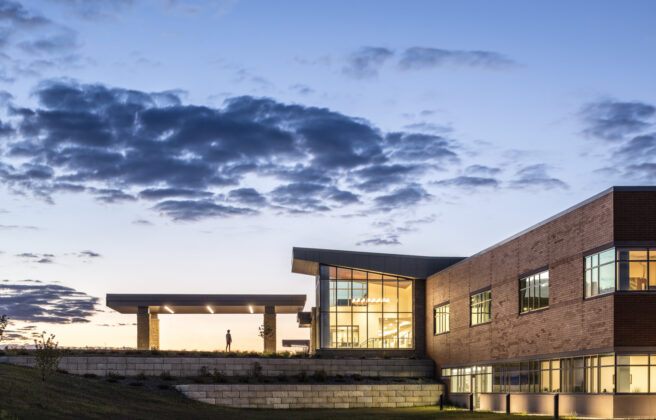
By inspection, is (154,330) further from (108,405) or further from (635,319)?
(635,319)

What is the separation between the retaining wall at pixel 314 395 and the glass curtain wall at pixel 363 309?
31.5ft

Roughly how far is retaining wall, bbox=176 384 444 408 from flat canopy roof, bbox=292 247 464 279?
1040 centimetres

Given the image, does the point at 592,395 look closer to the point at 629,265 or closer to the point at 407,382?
the point at 629,265


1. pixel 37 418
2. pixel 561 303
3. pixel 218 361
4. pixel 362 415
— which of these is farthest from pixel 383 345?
pixel 37 418

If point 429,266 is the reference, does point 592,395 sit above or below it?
below

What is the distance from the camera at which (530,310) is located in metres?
40.9

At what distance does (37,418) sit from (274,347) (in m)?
46.7

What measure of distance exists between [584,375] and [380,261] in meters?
28.3

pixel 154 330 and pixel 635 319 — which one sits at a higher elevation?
pixel 635 319

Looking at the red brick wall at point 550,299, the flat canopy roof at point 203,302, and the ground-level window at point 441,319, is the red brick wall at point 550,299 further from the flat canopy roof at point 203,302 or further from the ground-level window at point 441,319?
the flat canopy roof at point 203,302

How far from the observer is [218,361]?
52875 millimetres

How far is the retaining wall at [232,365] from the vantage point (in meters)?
50.5

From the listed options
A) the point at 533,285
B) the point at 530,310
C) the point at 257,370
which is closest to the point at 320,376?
the point at 257,370

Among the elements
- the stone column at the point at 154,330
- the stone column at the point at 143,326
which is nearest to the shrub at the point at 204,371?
the stone column at the point at 143,326
